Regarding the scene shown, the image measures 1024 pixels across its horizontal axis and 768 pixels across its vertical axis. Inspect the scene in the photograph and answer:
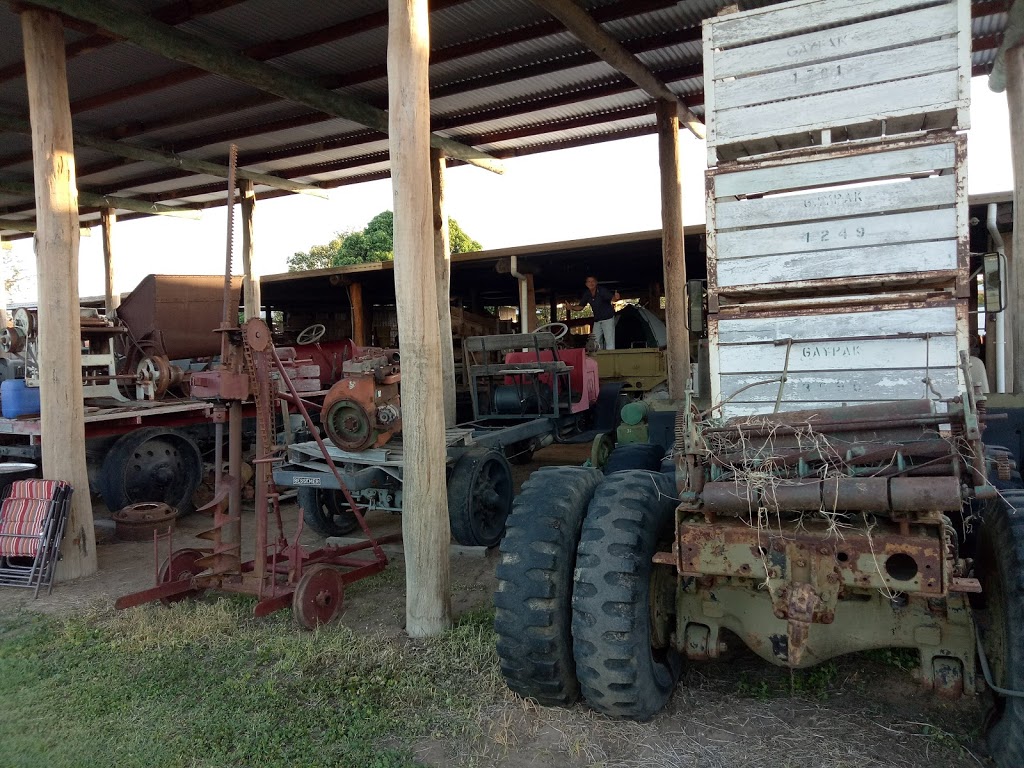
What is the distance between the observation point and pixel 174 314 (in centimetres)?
952

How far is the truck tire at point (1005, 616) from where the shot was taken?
8.49 ft

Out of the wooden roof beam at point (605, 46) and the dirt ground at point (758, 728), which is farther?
the wooden roof beam at point (605, 46)

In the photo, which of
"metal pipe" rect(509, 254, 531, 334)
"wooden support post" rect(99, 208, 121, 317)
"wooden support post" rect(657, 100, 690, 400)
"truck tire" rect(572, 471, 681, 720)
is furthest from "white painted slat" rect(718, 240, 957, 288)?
"wooden support post" rect(99, 208, 121, 317)

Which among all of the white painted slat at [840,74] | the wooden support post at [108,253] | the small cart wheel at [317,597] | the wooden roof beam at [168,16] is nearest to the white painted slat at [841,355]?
the white painted slat at [840,74]

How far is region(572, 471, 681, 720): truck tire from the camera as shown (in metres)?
3.09

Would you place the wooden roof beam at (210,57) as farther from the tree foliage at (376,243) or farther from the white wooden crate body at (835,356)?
the tree foliage at (376,243)

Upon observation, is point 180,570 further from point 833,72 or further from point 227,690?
point 833,72

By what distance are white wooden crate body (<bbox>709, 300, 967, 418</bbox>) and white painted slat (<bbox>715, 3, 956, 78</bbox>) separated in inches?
55.8

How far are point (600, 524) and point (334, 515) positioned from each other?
4594mm

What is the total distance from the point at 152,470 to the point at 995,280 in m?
8.03

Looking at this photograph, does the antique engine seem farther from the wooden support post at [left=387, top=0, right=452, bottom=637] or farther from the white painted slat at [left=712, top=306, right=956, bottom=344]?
the white painted slat at [left=712, top=306, right=956, bottom=344]

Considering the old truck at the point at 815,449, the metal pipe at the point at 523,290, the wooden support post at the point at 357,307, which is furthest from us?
the wooden support post at the point at 357,307

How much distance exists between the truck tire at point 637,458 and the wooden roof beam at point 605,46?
2.71m

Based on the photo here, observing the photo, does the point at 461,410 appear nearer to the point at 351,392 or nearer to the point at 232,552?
the point at 351,392
